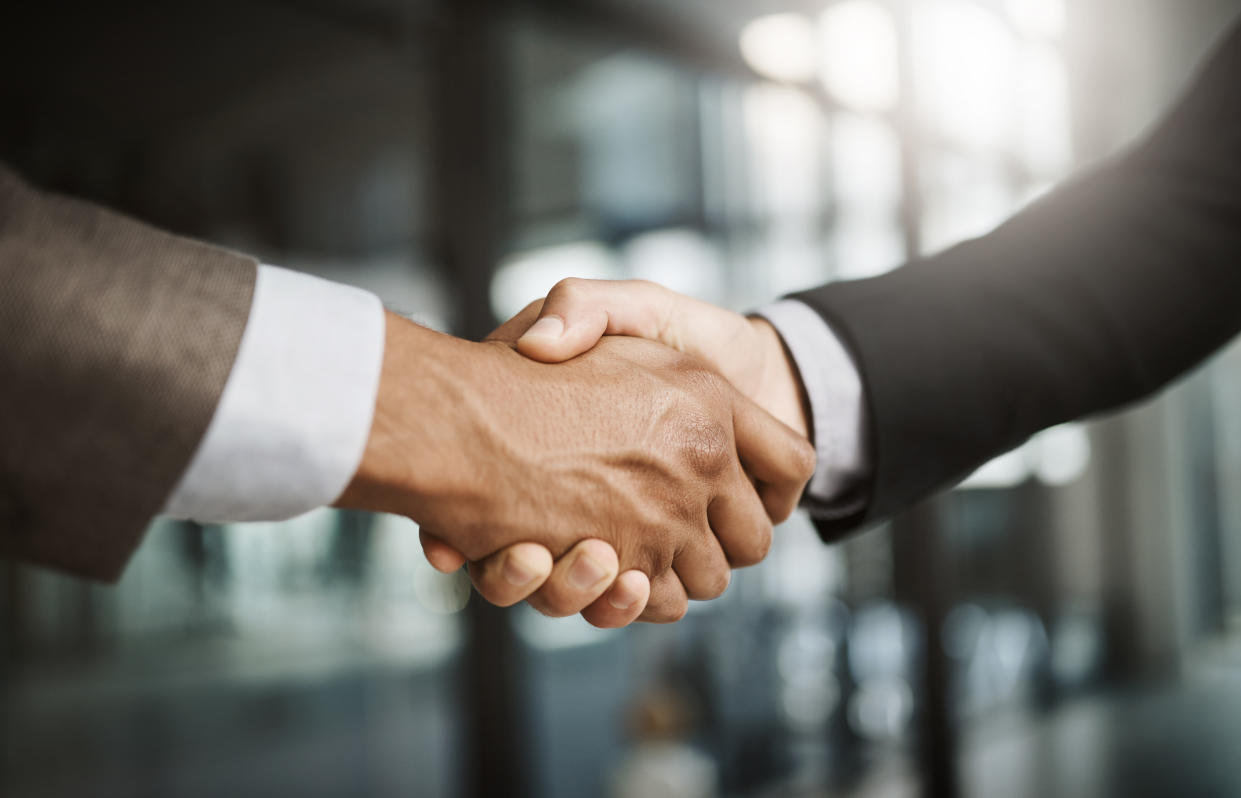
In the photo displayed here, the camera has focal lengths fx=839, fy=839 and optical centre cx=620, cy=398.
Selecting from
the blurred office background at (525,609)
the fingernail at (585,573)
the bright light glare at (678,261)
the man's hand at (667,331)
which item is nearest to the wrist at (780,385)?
the man's hand at (667,331)

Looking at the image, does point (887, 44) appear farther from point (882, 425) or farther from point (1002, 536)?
point (882, 425)

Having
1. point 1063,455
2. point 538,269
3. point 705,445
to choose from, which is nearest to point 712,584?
point 705,445

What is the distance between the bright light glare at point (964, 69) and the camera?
2.86 meters

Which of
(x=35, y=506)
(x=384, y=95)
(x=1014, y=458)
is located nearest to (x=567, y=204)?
(x=384, y=95)

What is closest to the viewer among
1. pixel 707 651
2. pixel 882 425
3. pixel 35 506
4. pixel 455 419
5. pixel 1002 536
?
pixel 35 506

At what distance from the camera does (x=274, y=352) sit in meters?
0.64

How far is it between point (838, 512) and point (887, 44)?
231cm

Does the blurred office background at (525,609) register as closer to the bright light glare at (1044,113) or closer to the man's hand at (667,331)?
the bright light glare at (1044,113)

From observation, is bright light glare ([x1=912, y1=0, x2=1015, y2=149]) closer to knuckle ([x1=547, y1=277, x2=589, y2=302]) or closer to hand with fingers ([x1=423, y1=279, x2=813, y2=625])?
hand with fingers ([x1=423, y1=279, x2=813, y2=625])

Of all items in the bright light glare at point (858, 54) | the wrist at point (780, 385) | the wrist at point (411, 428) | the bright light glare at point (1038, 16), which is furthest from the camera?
the bright light glare at point (1038, 16)

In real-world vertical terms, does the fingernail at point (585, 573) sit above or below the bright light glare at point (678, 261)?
below

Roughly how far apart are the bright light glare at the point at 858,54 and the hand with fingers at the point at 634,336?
206cm

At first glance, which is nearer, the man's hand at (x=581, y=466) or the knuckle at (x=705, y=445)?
the man's hand at (x=581, y=466)

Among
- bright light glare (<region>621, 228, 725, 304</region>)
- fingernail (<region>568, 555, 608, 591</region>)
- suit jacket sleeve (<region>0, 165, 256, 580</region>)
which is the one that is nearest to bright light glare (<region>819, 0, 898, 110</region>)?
bright light glare (<region>621, 228, 725, 304</region>)
